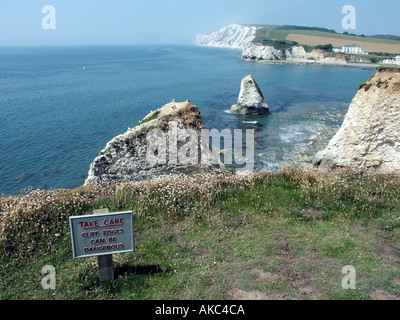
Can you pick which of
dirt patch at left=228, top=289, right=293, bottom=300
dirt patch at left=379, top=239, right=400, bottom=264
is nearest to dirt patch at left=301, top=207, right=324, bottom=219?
dirt patch at left=379, top=239, right=400, bottom=264

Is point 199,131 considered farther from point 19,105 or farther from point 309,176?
point 19,105

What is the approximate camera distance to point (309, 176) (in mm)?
14109

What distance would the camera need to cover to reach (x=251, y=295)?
7.86 metres

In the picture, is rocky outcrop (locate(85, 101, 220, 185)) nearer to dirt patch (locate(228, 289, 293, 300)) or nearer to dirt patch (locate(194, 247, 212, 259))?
dirt patch (locate(194, 247, 212, 259))

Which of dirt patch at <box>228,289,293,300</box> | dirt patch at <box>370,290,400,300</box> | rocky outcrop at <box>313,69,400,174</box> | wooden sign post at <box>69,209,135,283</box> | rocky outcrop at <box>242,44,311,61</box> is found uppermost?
rocky outcrop at <box>242,44,311,61</box>

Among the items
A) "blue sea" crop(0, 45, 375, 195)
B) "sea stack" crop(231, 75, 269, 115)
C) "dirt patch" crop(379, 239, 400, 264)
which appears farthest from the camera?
"sea stack" crop(231, 75, 269, 115)

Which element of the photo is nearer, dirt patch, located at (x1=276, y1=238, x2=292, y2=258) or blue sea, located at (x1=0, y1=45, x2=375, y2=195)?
dirt patch, located at (x1=276, y1=238, x2=292, y2=258)

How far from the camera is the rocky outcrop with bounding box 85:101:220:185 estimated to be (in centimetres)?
1622

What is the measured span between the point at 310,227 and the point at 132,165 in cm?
932

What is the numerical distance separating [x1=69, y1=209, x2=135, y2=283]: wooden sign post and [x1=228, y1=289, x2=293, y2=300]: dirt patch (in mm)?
2872

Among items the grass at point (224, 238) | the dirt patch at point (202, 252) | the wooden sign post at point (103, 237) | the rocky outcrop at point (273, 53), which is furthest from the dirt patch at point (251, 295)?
the rocky outcrop at point (273, 53)

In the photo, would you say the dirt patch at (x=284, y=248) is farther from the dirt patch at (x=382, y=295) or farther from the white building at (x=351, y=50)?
the white building at (x=351, y=50)
